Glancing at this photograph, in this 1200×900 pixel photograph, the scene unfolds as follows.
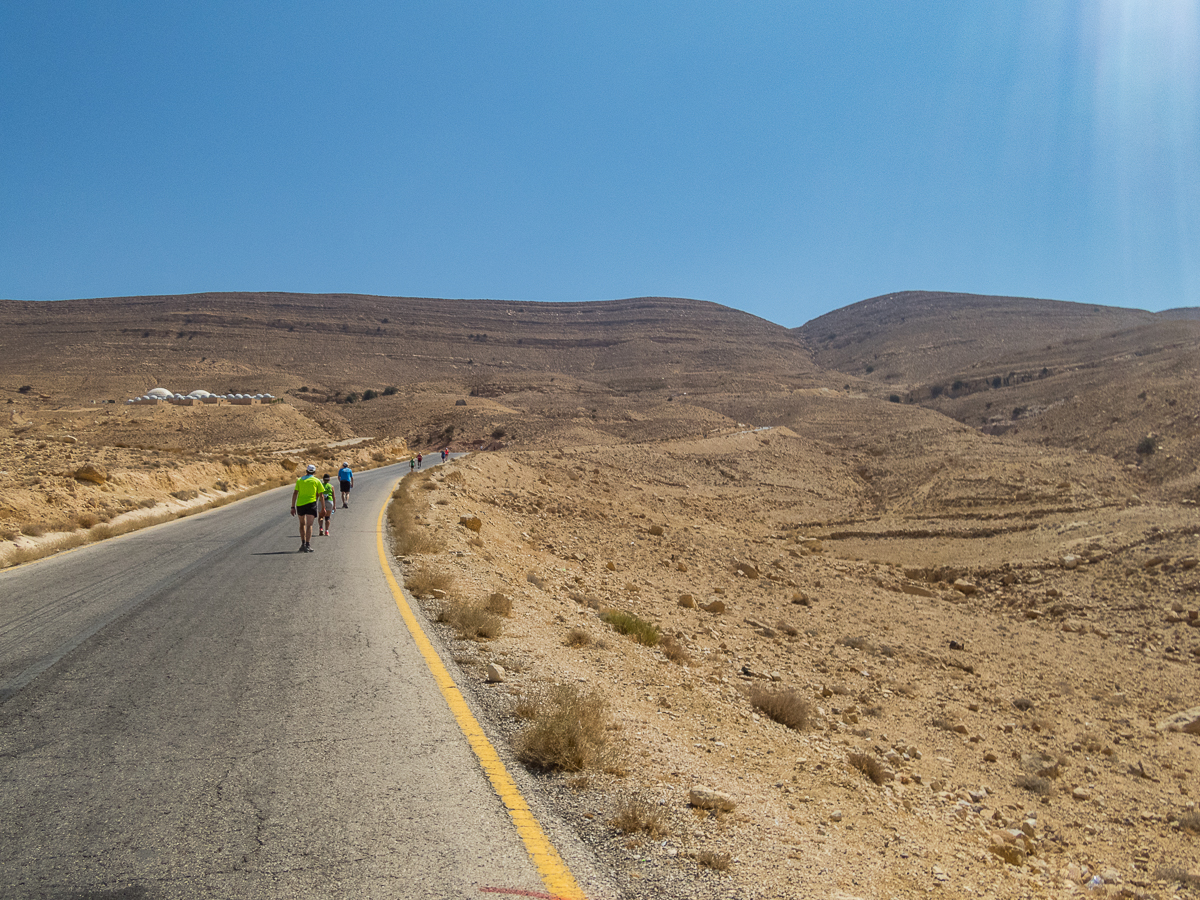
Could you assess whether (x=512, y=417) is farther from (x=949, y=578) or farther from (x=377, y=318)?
(x=377, y=318)

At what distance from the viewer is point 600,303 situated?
155 m

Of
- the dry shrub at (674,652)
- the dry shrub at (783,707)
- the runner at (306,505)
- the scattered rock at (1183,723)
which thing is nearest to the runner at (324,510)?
the runner at (306,505)

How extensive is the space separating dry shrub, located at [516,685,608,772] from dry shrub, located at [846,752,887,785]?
3.17m

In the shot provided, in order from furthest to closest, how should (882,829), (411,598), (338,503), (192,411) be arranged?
(192,411) → (338,503) → (411,598) → (882,829)

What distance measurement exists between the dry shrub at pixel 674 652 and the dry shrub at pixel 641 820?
18.0 feet

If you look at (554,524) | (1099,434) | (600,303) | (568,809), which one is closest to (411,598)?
(568,809)

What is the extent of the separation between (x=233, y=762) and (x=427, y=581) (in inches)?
237

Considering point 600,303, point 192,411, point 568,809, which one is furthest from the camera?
point 600,303

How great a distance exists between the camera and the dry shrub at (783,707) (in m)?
7.73

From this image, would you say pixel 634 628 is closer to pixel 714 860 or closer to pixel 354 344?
pixel 714 860

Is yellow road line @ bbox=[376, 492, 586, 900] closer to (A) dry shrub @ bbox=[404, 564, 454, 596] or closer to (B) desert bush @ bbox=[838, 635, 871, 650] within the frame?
(A) dry shrub @ bbox=[404, 564, 454, 596]

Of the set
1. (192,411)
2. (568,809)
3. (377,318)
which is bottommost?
(568,809)

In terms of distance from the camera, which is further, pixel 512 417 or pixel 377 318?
pixel 377 318

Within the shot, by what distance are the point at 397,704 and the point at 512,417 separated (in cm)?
6343
